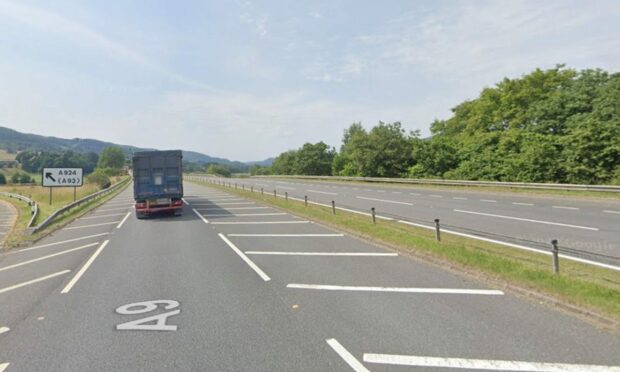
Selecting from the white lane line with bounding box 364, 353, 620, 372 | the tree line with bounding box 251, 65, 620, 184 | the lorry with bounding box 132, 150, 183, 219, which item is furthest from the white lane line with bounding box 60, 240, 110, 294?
the tree line with bounding box 251, 65, 620, 184

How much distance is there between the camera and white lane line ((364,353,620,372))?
3.55 meters

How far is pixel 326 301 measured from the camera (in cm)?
568

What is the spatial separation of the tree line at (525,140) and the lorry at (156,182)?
981 inches

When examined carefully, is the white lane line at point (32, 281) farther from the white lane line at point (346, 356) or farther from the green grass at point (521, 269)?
the green grass at point (521, 269)

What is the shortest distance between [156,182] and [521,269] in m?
16.8

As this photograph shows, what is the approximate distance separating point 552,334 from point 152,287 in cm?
642

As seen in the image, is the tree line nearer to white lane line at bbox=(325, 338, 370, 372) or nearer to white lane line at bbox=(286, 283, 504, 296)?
white lane line at bbox=(286, 283, 504, 296)

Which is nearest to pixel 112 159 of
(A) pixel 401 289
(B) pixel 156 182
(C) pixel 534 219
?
(B) pixel 156 182

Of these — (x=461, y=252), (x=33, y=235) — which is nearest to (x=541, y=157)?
(x=461, y=252)

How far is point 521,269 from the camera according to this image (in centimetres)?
643

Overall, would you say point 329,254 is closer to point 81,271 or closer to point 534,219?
point 81,271

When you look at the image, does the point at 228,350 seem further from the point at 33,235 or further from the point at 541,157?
the point at 541,157

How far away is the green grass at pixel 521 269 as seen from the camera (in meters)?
5.08

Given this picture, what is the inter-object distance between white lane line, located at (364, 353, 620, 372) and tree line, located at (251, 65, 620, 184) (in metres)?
23.2
